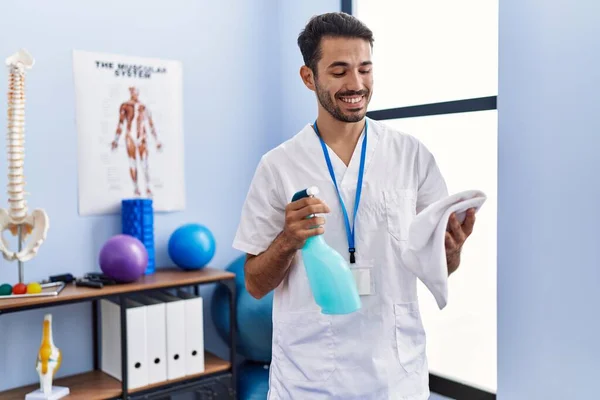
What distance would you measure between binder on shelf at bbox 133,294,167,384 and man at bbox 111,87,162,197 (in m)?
0.57

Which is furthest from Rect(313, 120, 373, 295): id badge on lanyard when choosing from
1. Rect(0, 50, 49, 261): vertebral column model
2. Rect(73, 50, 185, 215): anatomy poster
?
Rect(73, 50, 185, 215): anatomy poster

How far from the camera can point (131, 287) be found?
2.06m

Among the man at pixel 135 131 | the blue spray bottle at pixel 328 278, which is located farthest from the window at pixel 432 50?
the blue spray bottle at pixel 328 278

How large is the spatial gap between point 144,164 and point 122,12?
0.66 m

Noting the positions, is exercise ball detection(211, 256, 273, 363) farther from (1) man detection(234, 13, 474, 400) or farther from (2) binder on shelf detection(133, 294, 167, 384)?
(1) man detection(234, 13, 474, 400)

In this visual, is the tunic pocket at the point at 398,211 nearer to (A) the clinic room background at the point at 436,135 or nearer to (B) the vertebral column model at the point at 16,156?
(A) the clinic room background at the point at 436,135

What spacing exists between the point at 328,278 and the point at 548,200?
0.92 meters

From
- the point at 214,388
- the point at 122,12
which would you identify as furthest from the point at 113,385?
the point at 122,12

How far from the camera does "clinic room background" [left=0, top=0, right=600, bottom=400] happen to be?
5.29 ft

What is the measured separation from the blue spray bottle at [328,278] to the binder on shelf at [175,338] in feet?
4.07

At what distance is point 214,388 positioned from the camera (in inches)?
91.6

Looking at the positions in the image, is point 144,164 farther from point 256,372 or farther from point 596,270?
point 596,270

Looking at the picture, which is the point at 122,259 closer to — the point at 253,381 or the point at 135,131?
the point at 135,131

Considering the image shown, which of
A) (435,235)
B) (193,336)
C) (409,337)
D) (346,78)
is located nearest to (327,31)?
(346,78)
